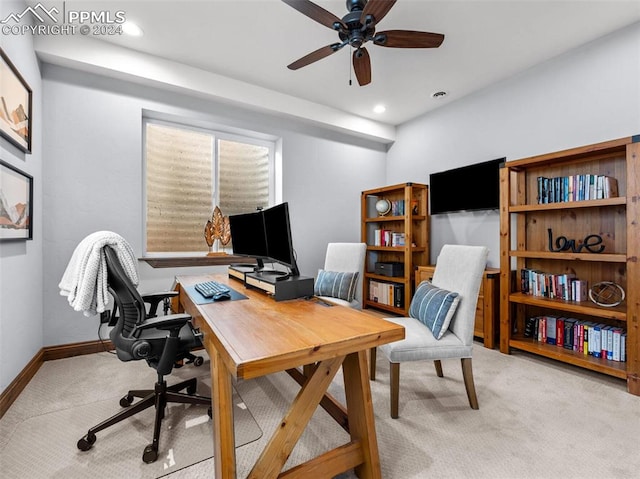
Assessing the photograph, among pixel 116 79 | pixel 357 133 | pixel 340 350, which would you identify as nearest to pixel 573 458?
pixel 340 350

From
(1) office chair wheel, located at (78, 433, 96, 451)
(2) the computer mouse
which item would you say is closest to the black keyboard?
(2) the computer mouse

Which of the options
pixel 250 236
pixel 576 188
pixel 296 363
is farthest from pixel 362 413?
pixel 576 188

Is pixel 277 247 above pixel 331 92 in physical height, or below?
below

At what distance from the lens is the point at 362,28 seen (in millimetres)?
1989

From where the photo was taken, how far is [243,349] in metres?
0.99

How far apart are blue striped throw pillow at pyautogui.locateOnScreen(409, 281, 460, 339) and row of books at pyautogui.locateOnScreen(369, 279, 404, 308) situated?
1.71 meters

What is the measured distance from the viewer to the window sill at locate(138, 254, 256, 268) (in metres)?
3.02

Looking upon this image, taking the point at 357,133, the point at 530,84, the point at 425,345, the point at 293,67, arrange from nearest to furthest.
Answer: the point at 425,345 < the point at 293,67 < the point at 530,84 < the point at 357,133

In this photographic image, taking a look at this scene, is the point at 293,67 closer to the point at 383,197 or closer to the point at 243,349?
the point at 243,349

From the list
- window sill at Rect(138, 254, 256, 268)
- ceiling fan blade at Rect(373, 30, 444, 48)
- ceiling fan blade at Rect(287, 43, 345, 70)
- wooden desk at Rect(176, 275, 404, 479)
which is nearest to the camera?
wooden desk at Rect(176, 275, 404, 479)

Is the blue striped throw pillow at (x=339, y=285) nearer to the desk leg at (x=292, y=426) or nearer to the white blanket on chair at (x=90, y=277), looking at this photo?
the desk leg at (x=292, y=426)

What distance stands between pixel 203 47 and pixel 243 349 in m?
2.87

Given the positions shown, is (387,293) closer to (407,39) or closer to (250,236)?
(250,236)

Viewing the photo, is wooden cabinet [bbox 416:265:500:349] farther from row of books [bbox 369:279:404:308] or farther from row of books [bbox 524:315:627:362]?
row of books [bbox 369:279:404:308]
